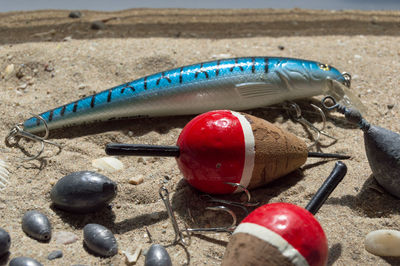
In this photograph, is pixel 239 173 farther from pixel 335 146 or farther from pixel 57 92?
pixel 57 92

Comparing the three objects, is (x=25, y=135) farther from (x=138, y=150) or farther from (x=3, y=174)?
(x=138, y=150)

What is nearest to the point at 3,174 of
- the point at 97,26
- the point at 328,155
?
the point at 328,155

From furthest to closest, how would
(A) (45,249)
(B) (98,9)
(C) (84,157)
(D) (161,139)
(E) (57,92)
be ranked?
(B) (98,9) → (E) (57,92) → (D) (161,139) → (C) (84,157) → (A) (45,249)

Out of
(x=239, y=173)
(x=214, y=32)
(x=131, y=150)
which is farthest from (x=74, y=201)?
(x=214, y=32)

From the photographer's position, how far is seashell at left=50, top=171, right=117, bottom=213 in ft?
5.18

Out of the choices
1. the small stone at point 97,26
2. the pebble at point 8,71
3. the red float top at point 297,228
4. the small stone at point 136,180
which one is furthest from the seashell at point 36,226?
the small stone at point 97,26

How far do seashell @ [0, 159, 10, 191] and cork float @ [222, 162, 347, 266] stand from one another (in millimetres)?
925

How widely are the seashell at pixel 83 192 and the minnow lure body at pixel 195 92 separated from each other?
1.93 ft

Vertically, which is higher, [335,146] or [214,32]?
[214,32]

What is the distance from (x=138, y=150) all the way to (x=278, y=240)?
575 mm

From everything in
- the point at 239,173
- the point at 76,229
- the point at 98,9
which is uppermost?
the point at 98,9

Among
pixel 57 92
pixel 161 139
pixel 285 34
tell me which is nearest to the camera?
pixel 161 139

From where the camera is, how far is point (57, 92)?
8.03ft

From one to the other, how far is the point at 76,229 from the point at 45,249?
0.50ft
